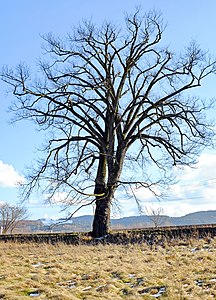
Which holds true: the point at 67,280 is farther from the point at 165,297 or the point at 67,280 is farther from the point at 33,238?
the point at 33,238

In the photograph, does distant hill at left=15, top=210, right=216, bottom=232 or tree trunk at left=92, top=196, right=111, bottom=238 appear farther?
distant hill at left=15, top=210, right=216, bottom=232

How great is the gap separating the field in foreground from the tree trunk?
5305 mm

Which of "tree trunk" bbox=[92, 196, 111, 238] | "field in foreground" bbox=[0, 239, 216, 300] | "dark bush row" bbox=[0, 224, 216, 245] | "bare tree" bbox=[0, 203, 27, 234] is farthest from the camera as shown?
"bare tree" bbox=[0, 203, 27, 234]

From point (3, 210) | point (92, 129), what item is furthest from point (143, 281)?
point (3, 210)

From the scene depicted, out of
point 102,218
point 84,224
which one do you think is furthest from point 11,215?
point 102,218

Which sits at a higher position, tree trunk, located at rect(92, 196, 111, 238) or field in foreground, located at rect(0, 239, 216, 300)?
tree trunk, located at rect(92, 196, 111, 238)

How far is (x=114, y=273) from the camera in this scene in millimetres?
10047

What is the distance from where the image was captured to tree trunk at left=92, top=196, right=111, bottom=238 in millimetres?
19797

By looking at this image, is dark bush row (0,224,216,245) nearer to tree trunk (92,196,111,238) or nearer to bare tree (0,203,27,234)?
tree trunk (92,196,111,238)

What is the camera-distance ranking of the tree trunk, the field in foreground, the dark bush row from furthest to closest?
the tree trunk
the dark bush row
the field in foreground

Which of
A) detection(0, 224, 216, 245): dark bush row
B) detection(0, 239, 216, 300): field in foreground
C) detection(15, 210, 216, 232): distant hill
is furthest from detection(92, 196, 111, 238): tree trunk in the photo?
detection(0, 239, 216, 300): field in foreground

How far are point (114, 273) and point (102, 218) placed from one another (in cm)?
986

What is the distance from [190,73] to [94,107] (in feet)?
16.0

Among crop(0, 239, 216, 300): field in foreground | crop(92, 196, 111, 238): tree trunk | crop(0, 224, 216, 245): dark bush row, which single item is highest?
crop(92, 196, 111, 238): tree trunk
